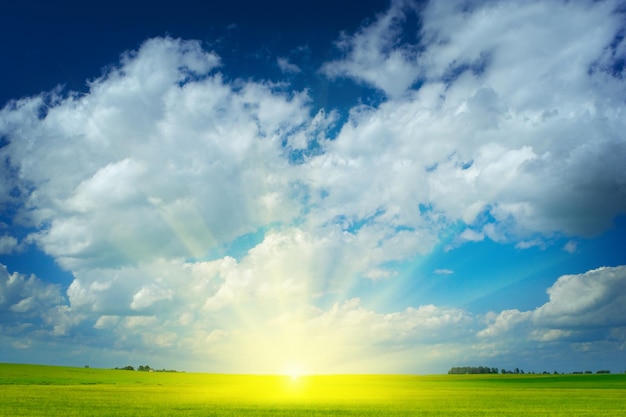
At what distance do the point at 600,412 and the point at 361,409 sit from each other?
21252mm

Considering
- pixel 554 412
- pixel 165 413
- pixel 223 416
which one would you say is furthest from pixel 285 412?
pixel 554 412

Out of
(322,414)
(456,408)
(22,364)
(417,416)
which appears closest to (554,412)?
(456,408)

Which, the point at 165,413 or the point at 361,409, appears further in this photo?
the point at 361,409

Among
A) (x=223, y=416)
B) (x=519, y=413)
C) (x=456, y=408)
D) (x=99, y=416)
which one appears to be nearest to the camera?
(x=99, y=416)

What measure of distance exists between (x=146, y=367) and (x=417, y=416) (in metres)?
185

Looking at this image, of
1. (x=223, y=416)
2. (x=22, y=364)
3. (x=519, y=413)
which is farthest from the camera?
(x=22, y=364)

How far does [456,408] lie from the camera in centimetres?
4525

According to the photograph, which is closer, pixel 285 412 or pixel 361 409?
pixel 285 412

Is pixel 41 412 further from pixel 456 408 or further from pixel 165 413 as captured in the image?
pixel 456 408

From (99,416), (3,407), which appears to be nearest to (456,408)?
(99,416)

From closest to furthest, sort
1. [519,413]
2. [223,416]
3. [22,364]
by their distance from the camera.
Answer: [223,416] → [519,413] → [22,364]

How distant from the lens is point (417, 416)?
123ft

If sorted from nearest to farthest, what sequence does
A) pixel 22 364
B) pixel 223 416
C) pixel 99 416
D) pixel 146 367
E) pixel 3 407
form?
1. pixel 99 416
2. pixel 223 416
3. pixel 3 407
4. pixel 22 364
5. pixel 146 367

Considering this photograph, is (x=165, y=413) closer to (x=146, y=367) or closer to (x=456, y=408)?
(x=456, y=408)
